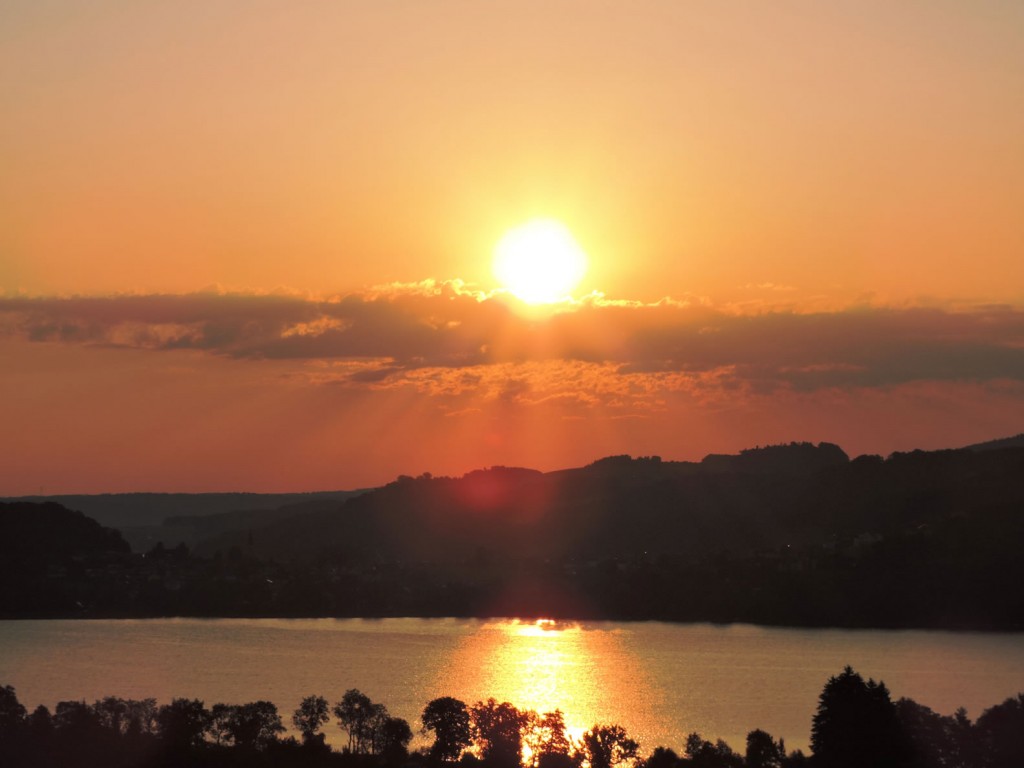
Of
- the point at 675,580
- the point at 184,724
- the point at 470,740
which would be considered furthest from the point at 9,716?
the point at 675,580

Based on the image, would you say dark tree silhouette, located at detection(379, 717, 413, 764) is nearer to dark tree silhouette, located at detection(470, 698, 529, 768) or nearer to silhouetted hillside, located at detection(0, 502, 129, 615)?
dark tree silhouette, located at detection(470, 698, 529, 768)

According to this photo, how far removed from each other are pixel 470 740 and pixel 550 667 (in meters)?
50.1

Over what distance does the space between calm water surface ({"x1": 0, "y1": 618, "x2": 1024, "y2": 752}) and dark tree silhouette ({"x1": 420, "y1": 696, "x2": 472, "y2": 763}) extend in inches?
330

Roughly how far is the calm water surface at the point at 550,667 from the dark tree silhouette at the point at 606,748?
1146cm

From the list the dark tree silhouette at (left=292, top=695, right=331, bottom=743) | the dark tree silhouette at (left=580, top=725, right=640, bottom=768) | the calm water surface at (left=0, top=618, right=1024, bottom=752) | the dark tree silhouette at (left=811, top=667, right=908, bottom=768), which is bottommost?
the dark tree silhouette at (left=811, top=667, right=908, bottom=768)

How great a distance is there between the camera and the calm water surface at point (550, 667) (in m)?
79.2

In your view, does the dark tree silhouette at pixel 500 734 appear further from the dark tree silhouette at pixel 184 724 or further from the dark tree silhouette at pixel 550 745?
the dark tree silhouette at pixel 184 724

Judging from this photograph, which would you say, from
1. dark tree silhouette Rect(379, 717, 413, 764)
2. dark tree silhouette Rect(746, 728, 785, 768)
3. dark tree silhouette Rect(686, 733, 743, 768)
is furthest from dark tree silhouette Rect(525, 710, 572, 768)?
dark tree silhouette Rect(746, 728, 785, 768)

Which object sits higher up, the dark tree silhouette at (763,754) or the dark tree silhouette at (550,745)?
the dark tree silhouette at (550,745)

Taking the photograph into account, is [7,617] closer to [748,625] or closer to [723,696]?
[748,625]

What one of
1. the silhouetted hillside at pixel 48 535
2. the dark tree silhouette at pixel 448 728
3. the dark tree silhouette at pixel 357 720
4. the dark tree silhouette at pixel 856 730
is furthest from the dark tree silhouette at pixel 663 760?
the silhouetted hillside at pixel 48 535

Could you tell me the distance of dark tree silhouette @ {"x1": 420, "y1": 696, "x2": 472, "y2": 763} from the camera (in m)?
51.8

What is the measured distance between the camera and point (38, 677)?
94.6 metres

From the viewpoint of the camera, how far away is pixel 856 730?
39625 millimetres
